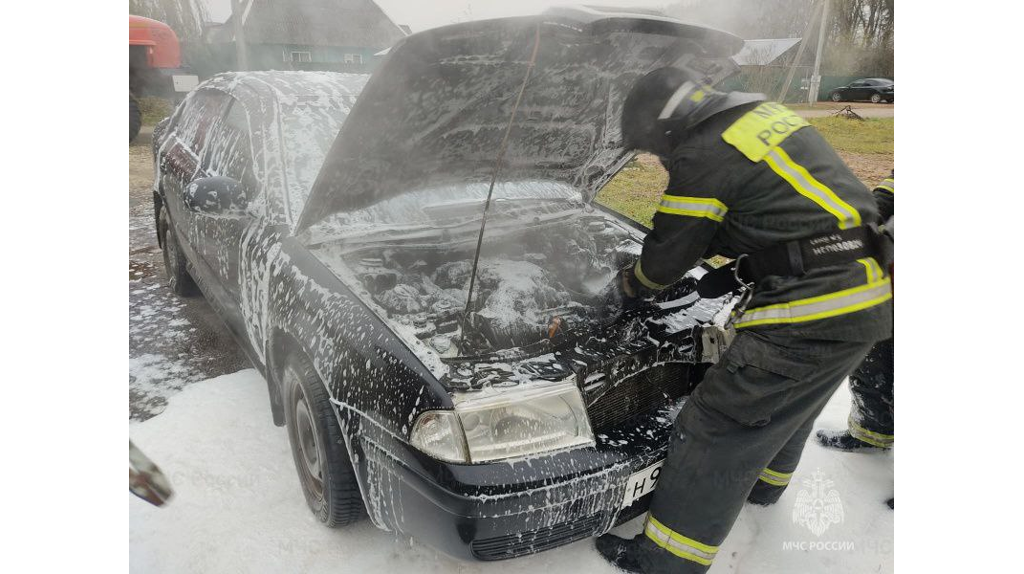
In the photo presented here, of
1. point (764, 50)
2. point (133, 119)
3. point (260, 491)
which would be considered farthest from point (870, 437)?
point (133, 119)

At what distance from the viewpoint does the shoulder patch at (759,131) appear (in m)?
1.43

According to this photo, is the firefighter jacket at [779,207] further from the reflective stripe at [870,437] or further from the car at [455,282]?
the reflective stripe at [870,437]

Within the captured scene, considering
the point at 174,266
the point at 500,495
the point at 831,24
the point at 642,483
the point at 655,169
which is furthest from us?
the point at 174,266

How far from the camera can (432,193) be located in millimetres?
2307

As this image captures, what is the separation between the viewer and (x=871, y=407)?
225cm

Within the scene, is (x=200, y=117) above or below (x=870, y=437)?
above

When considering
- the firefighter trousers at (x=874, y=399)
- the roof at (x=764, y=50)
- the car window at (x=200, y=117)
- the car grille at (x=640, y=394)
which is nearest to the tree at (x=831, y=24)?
the roof at (x=764, y=50)

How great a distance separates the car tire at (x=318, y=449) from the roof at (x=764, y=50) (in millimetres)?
1705

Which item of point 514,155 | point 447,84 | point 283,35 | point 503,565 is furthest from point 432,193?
point 503,565

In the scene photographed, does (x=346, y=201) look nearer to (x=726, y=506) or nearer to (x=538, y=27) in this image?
(x=538, y=27)

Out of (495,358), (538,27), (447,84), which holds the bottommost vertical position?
(495,358)

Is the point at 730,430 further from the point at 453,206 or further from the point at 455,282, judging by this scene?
the point at 453,206

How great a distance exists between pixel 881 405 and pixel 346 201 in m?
2.24

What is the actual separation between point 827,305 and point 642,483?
0.69 metres
